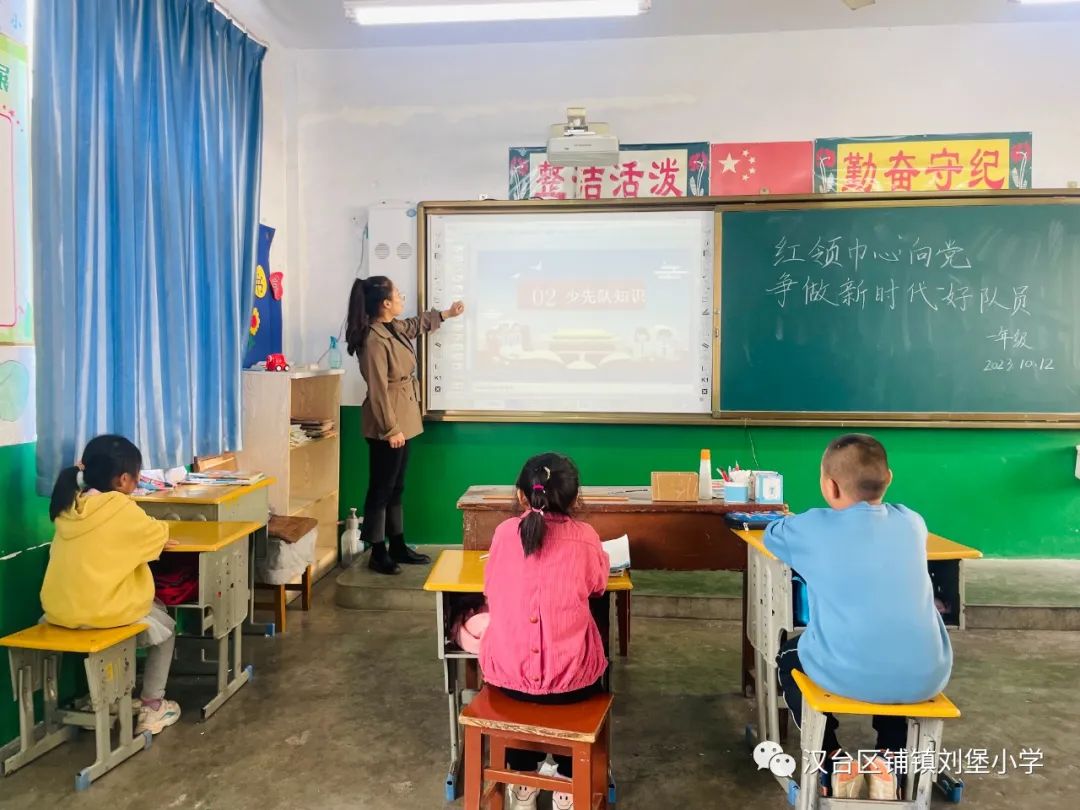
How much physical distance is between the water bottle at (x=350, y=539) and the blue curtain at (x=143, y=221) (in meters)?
1.10

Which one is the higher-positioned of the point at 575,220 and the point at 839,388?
the point at 575,220

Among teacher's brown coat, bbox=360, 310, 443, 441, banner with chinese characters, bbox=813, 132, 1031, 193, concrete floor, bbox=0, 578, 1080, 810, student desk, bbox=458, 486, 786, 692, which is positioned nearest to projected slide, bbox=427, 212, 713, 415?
teacher's brown coat, bbox=360, 310, 443, 441

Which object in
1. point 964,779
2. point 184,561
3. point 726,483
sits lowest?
point 964,779

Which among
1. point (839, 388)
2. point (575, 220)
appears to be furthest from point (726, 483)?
point (575, 220)

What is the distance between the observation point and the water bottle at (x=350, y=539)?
4793 millimetres

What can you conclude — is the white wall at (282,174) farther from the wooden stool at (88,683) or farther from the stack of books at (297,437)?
the wooden stool at (88,683)

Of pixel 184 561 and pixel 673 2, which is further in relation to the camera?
pixel 673 2

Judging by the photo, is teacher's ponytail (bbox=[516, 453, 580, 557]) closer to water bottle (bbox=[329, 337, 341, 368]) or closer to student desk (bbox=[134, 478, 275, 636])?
student desk (bbox=[134, 478, 275, 636])

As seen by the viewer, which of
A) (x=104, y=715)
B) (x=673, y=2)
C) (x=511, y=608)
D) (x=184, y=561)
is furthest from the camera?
(x=673, y=2)

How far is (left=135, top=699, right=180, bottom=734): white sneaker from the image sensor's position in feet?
8.91

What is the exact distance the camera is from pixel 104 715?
2451 mm

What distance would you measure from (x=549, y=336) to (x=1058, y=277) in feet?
9.00

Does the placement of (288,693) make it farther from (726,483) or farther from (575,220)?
(575,220)

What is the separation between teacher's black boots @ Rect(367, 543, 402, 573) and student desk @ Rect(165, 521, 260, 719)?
3.84ft
